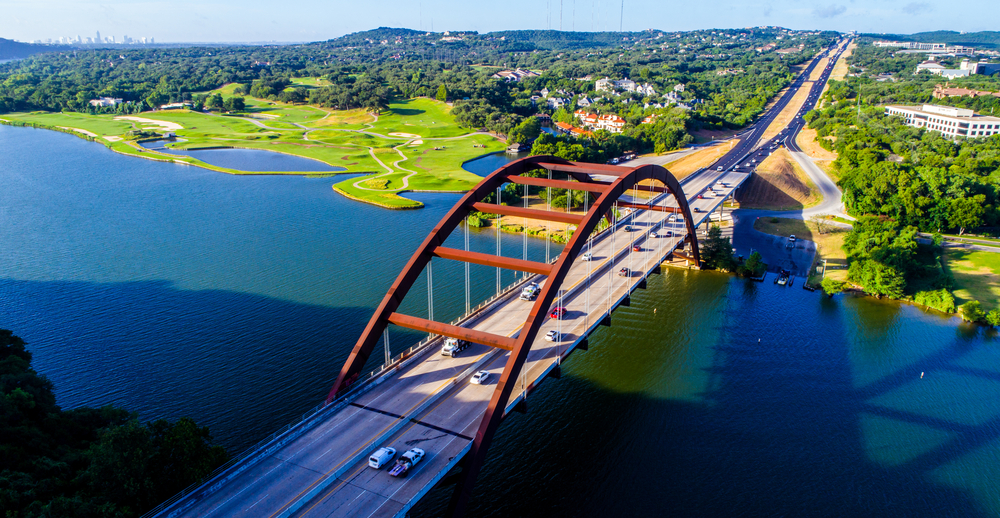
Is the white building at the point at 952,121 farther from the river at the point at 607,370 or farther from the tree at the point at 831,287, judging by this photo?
the river at the point at 607,370

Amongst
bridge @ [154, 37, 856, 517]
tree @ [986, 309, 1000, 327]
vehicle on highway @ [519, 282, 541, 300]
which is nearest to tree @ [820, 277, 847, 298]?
tree @ [986, 309, 1000, 327]

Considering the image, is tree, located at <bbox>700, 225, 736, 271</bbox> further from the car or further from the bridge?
the car

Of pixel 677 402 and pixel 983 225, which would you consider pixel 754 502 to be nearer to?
pixel 677 402

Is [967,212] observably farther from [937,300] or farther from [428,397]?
[428,397]

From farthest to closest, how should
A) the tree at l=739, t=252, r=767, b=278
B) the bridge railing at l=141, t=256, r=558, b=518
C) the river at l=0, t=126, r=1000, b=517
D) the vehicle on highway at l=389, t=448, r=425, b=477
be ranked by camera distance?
the tree at l=739, t=252, r=767, b=278, the river at l=0, t=126, r=1000, b=517, the vehicle on highway at l=389, t=448, r=425, b=477, the bridge railing at l=141, t=256, r=558, b=518

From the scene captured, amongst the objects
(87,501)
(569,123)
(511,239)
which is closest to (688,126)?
(569,123)
